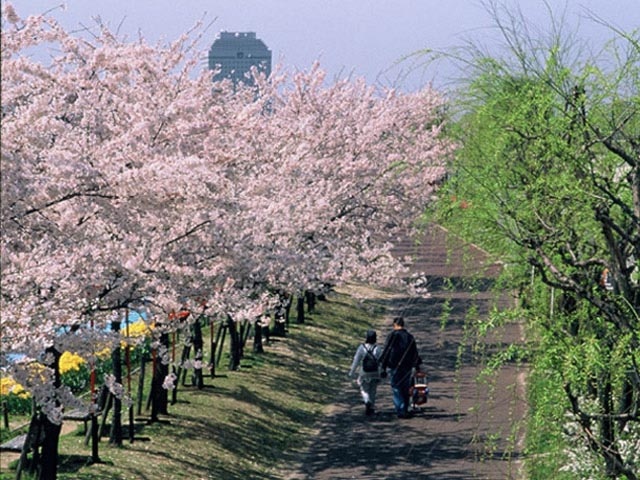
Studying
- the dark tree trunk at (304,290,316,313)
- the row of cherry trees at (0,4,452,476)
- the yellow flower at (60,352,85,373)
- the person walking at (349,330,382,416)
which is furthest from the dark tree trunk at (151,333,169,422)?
the dark tree trunk at (304,290,316,313)

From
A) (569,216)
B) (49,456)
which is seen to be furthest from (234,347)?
(569,216)

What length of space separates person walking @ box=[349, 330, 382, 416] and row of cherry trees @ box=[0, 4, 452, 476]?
1436mm

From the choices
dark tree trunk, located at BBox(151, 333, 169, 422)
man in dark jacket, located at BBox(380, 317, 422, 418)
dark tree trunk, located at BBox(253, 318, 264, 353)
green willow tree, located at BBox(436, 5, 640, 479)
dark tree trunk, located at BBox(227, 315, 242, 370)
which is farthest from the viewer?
dark tree trunk, located at BBox(253, 318, 264, 353)

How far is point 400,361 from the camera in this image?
16594 millimetres

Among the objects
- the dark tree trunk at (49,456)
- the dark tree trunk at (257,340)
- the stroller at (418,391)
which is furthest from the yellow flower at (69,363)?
the dark tree trunk at (49,456)

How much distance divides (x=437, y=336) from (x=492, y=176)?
17.7 m

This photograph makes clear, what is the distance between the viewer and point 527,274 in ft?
30.8

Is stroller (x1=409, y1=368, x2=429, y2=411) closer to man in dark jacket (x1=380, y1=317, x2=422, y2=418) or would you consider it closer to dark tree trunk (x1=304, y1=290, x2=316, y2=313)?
man in dark jacket (x1=380, y1=317, x2=422, y2=418)

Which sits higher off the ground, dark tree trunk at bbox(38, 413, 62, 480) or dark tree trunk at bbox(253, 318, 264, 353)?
dark tree trunk at bbox(253, 318, 264, 353)

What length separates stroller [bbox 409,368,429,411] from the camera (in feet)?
56.0

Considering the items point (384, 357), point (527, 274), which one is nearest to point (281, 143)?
point (384, 357)

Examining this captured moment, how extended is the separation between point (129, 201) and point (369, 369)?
805cm

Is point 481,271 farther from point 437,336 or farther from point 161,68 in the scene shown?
point 437,336

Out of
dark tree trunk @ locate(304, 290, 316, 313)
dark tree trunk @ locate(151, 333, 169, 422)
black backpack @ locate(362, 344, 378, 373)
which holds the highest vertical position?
dark tree trunk @ locate(304, 290, 316, 313)
